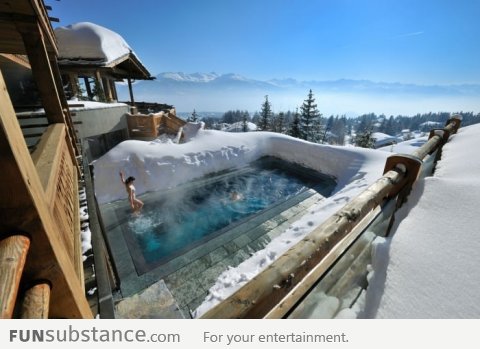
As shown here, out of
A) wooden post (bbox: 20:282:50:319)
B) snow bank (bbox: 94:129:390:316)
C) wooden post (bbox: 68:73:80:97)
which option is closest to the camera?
wooden post (bbox: 20:282:50:319)

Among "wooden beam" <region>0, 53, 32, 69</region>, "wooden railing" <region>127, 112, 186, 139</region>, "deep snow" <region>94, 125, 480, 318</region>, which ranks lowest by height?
"wooden railing" <region>127, 112, 186, 139</region>

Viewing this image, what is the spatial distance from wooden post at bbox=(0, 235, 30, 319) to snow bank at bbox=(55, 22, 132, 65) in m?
14.7

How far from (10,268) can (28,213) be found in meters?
0.23

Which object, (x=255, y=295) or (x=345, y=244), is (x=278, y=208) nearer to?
(x=345, y=244)

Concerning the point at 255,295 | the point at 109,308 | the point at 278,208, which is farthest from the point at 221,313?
the point at 278,208

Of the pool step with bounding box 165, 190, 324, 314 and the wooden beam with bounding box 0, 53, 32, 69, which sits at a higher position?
the wooden beam with bounding box 0, 53, 32, 69

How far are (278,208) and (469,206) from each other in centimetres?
548

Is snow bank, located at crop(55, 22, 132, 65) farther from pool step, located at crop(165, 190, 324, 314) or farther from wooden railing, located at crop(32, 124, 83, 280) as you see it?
pool step, located at crop(165, 190, 324, 314)

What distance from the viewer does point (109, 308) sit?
1543mm

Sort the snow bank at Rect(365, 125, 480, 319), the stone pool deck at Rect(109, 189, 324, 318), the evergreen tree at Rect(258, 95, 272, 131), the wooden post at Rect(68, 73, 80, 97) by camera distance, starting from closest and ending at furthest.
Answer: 1. the snow bank at Rect(365, 125, 480, 319)
2. the stone pool deck at Rect(109, 189, 324, 318)
3. the wooden post at Rect(68, 73, 80, 97)
4. the evergreen tree at Rect(258, 95, 272, 131)

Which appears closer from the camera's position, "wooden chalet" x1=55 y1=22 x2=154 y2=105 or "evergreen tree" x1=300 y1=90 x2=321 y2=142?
"wooden chalet" x1=55 y1=22 x2=154 y2=105

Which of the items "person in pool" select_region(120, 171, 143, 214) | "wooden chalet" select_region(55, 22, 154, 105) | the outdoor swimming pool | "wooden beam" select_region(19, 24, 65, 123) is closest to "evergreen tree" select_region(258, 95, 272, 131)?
"wooden chalet" select_region(55, 22, 154, 105)

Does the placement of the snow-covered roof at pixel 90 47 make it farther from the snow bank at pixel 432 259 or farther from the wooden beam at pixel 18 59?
the snow bank at pixel 432 259

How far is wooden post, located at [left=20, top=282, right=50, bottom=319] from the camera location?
0.93m
